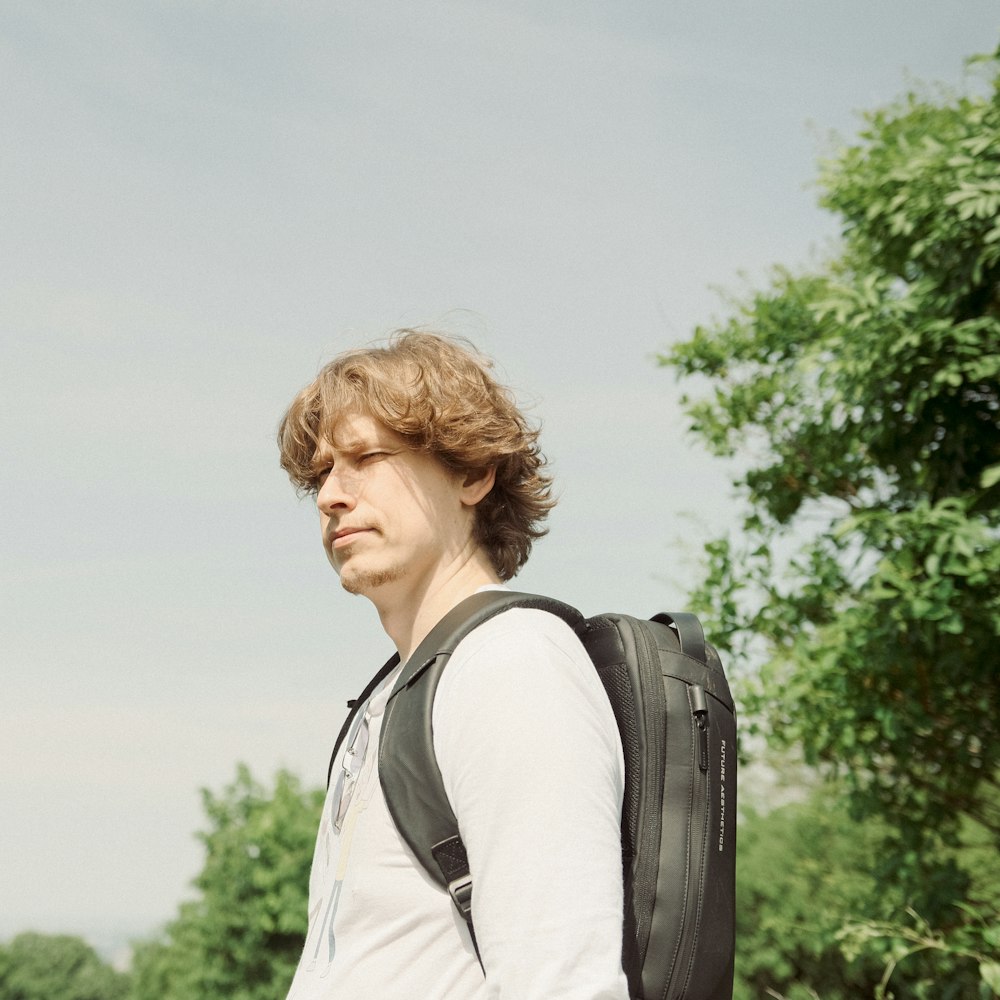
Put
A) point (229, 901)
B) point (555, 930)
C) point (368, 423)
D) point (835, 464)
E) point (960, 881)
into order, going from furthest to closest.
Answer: point (229, 901) → point (835, 464) → point (960, 881) → point (368, 423) → point (555, 930)

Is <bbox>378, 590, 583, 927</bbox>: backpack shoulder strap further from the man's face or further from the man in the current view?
the man's face

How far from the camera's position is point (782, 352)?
21.9 ft

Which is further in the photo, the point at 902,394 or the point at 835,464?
the point at 835,464

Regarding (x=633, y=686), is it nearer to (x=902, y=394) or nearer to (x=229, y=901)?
(x=902, y=394)

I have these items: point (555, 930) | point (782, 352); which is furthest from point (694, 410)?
point (555, 930)

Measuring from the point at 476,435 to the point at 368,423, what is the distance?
8.4 inches

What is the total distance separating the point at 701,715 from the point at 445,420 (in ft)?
2.41

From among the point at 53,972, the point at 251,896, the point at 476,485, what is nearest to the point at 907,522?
the point at 476,485

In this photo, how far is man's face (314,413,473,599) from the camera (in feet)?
6.48

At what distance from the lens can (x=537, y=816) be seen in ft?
4.61

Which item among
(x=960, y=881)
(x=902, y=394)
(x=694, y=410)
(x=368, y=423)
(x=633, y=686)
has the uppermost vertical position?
(x=694, y=410)

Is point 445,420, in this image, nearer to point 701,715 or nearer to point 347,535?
point 347,535

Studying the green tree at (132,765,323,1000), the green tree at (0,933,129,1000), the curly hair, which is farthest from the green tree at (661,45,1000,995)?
the green tree at (0,933,129,1000)

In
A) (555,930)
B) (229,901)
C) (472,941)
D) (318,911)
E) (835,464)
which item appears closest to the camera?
(555,930)
